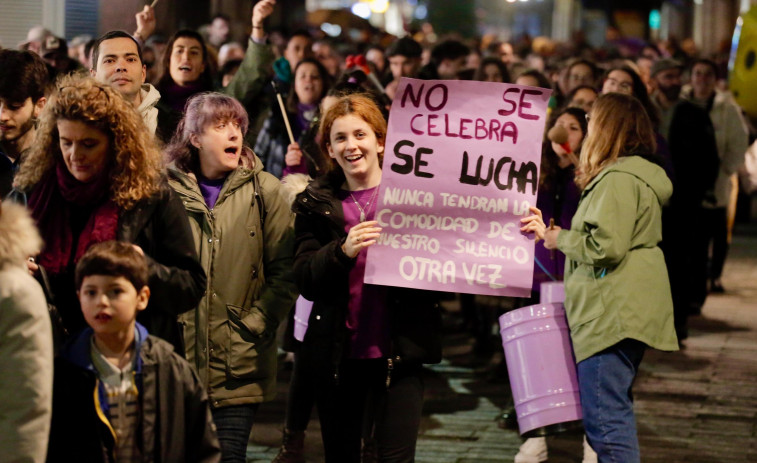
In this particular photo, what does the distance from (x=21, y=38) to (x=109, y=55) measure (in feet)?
15.9

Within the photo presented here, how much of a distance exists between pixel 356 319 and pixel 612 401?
1.33 meters

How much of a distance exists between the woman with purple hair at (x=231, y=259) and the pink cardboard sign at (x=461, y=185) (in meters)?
0.49

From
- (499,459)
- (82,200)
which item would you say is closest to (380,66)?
(499,459)

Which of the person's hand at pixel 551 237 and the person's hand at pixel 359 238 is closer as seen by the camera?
the person's hand at pixel 359 238

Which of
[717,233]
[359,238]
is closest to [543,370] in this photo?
[359,238]

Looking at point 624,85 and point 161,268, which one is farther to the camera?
point 624,85

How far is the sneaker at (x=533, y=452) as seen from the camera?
710 centimetres

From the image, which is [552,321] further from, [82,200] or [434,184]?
[82,200]

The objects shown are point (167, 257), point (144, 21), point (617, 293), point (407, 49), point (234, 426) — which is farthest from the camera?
point (407, 49)

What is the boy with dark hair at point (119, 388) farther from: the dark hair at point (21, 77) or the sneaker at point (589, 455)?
the sneaker at point (589, 455)

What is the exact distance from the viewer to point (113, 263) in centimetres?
411

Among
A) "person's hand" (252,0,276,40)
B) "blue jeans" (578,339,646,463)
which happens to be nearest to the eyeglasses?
"person's hand" (252,0,276,40)

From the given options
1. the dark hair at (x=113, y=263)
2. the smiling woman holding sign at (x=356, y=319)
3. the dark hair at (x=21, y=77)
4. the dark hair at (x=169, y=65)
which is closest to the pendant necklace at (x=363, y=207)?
the smiling woman holding sign at (x=356, y=319)

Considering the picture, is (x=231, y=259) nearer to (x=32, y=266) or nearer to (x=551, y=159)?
(x=32, y=266)
